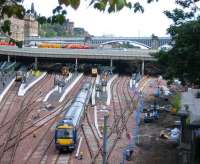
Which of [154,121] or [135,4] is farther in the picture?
[154,121]

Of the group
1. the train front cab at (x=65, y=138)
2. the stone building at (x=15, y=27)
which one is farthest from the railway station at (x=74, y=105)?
the stone building at (x=15, y=27)

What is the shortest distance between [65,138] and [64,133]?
12.5 inches

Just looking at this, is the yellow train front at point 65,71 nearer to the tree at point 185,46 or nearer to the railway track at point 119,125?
the railway track at point 119,125

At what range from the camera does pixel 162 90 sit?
56.2 meters

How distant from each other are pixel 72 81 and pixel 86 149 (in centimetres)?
3151

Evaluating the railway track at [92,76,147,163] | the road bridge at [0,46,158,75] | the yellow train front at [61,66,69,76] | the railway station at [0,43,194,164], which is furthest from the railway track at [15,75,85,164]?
the road bridge at [0,46,158,75]

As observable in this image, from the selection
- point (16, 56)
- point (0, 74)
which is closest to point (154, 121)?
point (0, 74)

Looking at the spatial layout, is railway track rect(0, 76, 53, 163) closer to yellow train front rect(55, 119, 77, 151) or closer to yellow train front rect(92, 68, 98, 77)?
yellow train front rect(55, 119, 77, 151)

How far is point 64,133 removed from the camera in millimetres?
29688

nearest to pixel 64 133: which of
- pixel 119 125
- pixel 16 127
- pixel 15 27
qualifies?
pixel 16 127

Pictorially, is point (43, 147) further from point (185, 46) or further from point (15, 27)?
point (15, 27)

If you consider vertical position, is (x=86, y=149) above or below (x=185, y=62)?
below

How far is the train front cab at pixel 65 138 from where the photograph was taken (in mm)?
29328

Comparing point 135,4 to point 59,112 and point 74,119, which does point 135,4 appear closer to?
point 74,119
